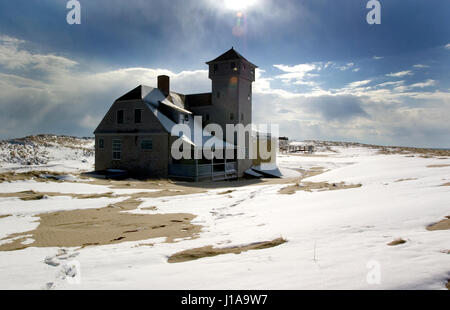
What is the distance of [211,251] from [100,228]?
3820 mm

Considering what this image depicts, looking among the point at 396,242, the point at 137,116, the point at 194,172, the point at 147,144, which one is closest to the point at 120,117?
the point at 137,116

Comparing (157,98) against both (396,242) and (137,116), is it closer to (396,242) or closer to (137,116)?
(137,116)

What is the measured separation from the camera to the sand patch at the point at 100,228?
19.6ft

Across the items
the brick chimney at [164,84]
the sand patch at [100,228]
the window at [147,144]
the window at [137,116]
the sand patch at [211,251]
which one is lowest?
the sand patch at [100,228]

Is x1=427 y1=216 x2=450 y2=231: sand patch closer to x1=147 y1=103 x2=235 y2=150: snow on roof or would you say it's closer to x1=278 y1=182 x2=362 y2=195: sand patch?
x1=278 y1=182 x2=362 y2=195: sand patch

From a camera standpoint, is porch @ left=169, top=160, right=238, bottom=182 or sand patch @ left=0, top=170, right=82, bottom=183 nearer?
sand patch @ left=0, top=170, right=82, bottom=183

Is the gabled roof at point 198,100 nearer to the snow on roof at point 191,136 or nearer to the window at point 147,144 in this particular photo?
the snow on roof at point 191,136

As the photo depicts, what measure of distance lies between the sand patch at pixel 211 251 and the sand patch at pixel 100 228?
44.1 inches

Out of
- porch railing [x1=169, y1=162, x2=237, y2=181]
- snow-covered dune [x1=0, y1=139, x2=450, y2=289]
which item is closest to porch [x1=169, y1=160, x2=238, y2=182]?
porch railing [x1=169, y1=162, x2=237, y2=181]

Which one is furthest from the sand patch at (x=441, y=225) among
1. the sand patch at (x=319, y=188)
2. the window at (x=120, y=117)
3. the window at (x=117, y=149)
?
the window at (x=120, y=117)

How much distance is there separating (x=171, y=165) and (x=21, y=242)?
17771 mm

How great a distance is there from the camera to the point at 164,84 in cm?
2877

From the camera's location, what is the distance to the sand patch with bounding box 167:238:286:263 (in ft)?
14.9

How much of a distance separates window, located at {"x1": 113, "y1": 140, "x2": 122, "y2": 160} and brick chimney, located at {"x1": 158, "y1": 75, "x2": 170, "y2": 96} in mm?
7081
